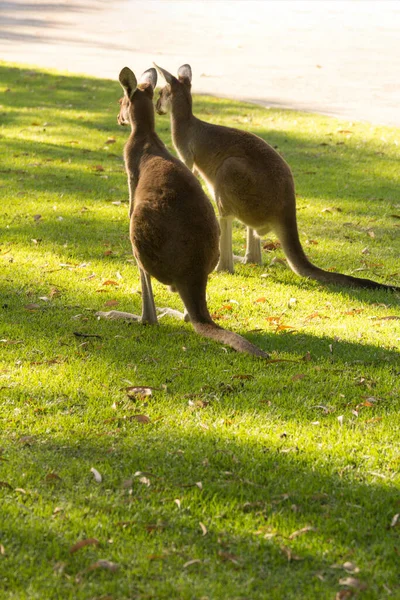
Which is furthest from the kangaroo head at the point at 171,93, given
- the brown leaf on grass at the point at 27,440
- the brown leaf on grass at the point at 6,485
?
the brown leaf on grass at the point at 6,485

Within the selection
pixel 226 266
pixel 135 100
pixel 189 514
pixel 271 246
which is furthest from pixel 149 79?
pixel 189 514

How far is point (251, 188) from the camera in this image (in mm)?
5805

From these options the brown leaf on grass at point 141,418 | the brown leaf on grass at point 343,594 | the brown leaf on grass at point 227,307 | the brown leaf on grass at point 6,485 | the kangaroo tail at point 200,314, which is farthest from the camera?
the brown leaf on grass at point 227,307

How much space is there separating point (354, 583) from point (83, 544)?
0.89m

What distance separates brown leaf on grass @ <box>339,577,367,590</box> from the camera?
113 inches

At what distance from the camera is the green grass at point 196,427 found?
299cm

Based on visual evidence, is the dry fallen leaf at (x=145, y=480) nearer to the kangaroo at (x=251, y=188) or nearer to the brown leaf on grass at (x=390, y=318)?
the brown leaf on grass at (x=390, y=318)

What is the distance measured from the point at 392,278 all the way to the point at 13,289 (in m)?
2.53

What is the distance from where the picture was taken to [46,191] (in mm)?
8297

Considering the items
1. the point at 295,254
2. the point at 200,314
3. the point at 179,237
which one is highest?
the point at 179,237

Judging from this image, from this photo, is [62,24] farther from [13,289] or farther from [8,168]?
[13,289]

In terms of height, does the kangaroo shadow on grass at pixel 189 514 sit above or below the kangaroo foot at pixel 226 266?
below

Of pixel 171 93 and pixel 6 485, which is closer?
pixel 6 485

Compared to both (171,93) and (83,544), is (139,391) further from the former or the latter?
(171,93)
